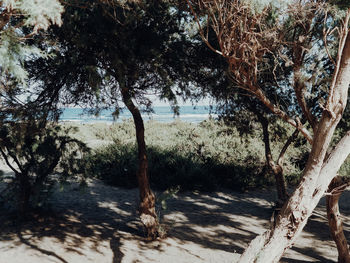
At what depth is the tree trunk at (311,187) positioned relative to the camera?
247 cm

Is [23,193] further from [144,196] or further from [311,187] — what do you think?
[311,187]

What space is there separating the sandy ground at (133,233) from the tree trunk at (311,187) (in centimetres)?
298

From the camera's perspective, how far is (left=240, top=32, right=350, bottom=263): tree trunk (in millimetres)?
2471

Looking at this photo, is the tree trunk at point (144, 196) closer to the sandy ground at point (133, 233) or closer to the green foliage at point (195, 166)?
the sandy ground at point (133, 233)

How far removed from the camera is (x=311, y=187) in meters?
2.62

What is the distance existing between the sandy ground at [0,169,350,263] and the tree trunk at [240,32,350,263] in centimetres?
298

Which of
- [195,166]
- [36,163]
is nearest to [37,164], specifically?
[36,163]

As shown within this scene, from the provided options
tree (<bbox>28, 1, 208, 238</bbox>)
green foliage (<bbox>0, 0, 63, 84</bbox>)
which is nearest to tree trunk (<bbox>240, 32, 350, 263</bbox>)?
green foliage (<bbox>0, 0, 63, 84</bbox>)

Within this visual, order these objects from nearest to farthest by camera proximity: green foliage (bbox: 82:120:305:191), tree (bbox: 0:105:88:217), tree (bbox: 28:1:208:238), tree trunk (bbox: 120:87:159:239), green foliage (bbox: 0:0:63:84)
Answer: green foliage (bbox: 0:0:63:84) < tree (bbox: 28:1:208:238) < tree trunk (bbox: 120:87:159:239) < tree (bbox: 0:105:88:217) < green foliage (bbox: 82:120:305:191)

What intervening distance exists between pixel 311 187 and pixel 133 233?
454 centimetres

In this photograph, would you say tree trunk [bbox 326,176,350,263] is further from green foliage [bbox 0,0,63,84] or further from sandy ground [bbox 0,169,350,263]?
green foliage [bbox 0,0,63,84]

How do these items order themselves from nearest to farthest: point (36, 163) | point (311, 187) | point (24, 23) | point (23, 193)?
point (24, 23) < point (311, 187) < point (23, 193) < point (36, 163)

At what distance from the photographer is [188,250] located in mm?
5652

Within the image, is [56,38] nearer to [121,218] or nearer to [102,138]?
[121,218]
